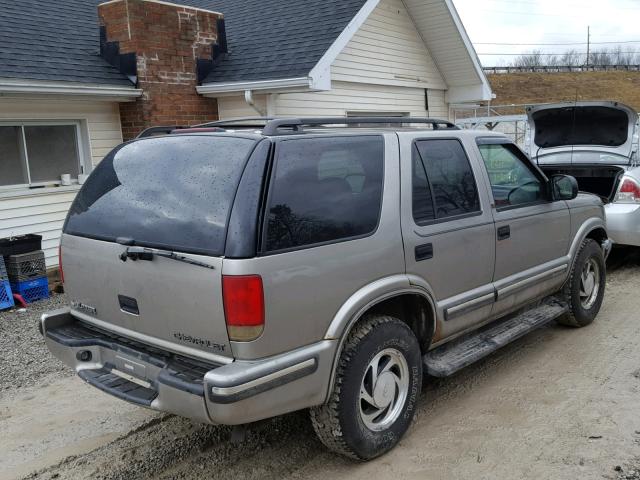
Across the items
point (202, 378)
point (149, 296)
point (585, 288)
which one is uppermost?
point (149, 296)

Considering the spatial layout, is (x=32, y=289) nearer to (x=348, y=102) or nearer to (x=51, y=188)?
(x=51, y=188)

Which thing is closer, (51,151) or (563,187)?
(563,187)

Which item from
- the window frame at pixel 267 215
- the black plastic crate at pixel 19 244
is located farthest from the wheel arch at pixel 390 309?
the black plastic crate at pixel 19 244

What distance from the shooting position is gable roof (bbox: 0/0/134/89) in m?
8.08

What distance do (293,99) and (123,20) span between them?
9.51ft

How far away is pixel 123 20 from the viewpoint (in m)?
9.12

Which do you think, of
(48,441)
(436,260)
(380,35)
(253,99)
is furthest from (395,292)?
(380,35)

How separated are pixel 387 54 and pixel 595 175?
198 inches

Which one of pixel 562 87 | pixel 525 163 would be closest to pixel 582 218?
pixel 525 163

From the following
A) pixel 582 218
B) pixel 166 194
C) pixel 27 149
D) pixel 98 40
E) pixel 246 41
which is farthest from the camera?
pixel 246 41

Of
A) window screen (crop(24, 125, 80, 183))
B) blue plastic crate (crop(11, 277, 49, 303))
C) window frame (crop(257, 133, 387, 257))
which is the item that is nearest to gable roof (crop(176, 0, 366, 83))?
window screen (crop(24, 125, 80, 183))

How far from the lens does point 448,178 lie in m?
4.11

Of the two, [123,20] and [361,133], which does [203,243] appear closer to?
[361,133]

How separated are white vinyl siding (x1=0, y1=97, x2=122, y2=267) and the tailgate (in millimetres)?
4899
